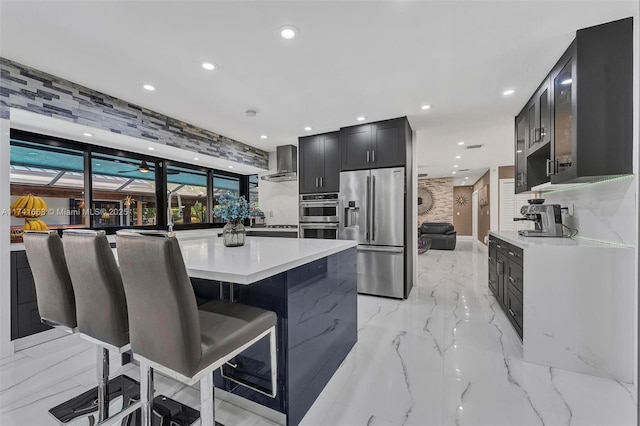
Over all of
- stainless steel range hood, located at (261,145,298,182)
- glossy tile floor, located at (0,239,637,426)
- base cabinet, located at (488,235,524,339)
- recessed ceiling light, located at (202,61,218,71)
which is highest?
recessed ceiling light, located at (202,61,218,71)

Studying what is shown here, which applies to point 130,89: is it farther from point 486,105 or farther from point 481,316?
point 481,316

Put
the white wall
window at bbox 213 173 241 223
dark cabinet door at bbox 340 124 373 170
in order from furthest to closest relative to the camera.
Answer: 1. the white wall
2. window at bbox 213 173 241 223
3. dark cabinet door at bbox 340 124 373 170

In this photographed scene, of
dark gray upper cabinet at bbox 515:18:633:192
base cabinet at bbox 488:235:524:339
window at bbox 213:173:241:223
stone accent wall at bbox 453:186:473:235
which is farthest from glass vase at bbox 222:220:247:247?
stone accent wall at bbox 453:186:473:235

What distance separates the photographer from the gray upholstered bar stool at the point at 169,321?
0.97 m

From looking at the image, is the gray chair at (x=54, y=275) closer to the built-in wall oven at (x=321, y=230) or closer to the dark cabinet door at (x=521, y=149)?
the built-in wall oven at (x=321, y=230)

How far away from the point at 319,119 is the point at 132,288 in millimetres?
3315

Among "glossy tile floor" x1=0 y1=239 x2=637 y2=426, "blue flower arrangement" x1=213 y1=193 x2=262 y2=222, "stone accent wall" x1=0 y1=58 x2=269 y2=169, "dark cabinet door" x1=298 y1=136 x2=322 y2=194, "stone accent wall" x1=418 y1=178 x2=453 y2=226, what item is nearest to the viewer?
"glossy tile floor" x1=0 y1=239 x2=637 y2=426

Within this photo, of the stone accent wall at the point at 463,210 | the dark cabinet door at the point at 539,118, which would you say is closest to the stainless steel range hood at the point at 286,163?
the dark cabinet door at the point at 539,118

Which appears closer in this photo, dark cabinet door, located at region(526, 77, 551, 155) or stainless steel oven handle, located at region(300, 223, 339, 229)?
dark cabinet door, located at region(526, 77, 551, 155)

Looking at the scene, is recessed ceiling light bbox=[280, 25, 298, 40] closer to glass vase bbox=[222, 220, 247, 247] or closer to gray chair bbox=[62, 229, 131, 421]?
glass vase bbox=[222, 220, 247, 247]

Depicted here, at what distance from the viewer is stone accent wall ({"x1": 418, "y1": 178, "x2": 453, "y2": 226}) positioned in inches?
418

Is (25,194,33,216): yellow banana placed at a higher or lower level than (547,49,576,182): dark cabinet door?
lower

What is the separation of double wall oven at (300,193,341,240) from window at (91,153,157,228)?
7.69ft

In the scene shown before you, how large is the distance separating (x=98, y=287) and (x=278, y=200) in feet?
14.6
